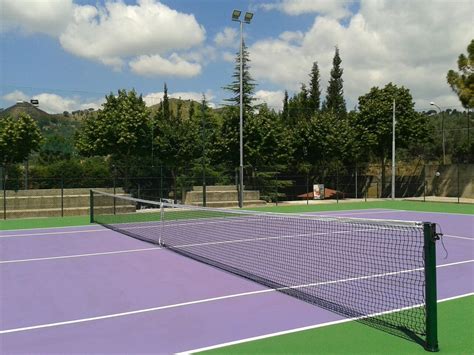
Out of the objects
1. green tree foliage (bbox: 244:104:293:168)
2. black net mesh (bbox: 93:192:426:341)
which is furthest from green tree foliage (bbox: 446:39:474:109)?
black net mesh (bbox: 93:192:426:341)

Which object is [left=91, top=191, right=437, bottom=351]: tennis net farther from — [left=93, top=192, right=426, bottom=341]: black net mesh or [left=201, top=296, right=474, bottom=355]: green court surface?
[left=201, top=296, right=474, bottom=355]: green court surface

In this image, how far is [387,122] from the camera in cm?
3247

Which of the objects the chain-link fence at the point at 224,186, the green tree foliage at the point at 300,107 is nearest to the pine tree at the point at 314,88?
the green tree foliage at the point at 300,107

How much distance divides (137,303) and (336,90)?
46.3 meters

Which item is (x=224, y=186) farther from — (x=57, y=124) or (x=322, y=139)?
(x=57, y=124)

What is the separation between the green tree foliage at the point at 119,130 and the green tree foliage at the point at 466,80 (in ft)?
69.6

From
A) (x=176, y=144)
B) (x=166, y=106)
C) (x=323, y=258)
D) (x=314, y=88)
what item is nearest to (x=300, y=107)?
(x=314, y=88)

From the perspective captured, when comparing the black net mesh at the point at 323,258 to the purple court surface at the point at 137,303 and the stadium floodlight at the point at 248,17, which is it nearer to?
the purple court surface at the point at 137,303

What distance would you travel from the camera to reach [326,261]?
9422 mm

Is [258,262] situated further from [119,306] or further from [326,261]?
[119,306]

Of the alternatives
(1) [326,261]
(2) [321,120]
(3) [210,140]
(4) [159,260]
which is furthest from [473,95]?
(4) [159,260]

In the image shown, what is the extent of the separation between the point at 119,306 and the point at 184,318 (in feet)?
3.70

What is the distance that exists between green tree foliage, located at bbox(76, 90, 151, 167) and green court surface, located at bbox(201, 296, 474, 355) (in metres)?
22.4

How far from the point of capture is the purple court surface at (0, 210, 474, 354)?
5029 millimetres
